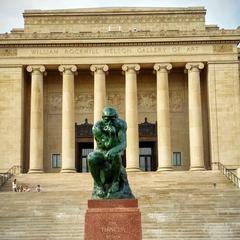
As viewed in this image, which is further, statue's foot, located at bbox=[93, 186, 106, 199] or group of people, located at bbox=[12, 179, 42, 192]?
group of people, located at bbox=[12, 179, 42, 192]

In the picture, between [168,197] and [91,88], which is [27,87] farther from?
[168,197]

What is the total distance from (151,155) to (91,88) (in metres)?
7.52

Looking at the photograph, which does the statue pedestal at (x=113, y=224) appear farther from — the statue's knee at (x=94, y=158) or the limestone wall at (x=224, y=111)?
the limestone wall at (x=224, y=111)

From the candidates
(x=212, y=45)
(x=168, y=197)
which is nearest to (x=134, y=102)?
(x=212, y=45)

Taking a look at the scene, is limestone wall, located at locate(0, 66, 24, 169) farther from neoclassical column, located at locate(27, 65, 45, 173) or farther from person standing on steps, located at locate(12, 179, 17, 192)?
person standing on steps, located at locate(12, 179, 17, 192)

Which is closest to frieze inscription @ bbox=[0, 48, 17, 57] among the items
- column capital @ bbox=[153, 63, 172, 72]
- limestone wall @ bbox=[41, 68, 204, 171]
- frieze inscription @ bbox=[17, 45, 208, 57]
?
frieze inscription @ bbox=[17, 45, 208, 57]

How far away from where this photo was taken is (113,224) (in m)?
15.5

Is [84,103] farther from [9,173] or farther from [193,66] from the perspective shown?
[193,66]

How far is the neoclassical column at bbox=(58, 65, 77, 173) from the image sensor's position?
46.3m

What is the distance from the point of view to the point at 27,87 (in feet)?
163

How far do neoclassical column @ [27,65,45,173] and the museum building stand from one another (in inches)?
3.0

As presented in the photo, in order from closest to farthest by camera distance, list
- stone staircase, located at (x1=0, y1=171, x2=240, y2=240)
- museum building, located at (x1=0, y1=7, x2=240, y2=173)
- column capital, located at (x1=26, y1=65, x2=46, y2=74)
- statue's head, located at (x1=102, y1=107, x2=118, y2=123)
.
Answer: statue's head, located at (x1=102, y1=107, x2=118, y2=123)
stone staircase, located at (x1=0, y1=171, x2=240, y2=240)
museum building, located at (x1=0, y1=7, x2=240, y2=173)
column capital, located at (x1=26, y1=65, x2=46, y2=74)

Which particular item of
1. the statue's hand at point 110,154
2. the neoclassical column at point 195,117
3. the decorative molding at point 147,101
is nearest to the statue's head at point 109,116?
the statue's hand at point 110,154

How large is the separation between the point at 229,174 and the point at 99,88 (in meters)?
12.0
